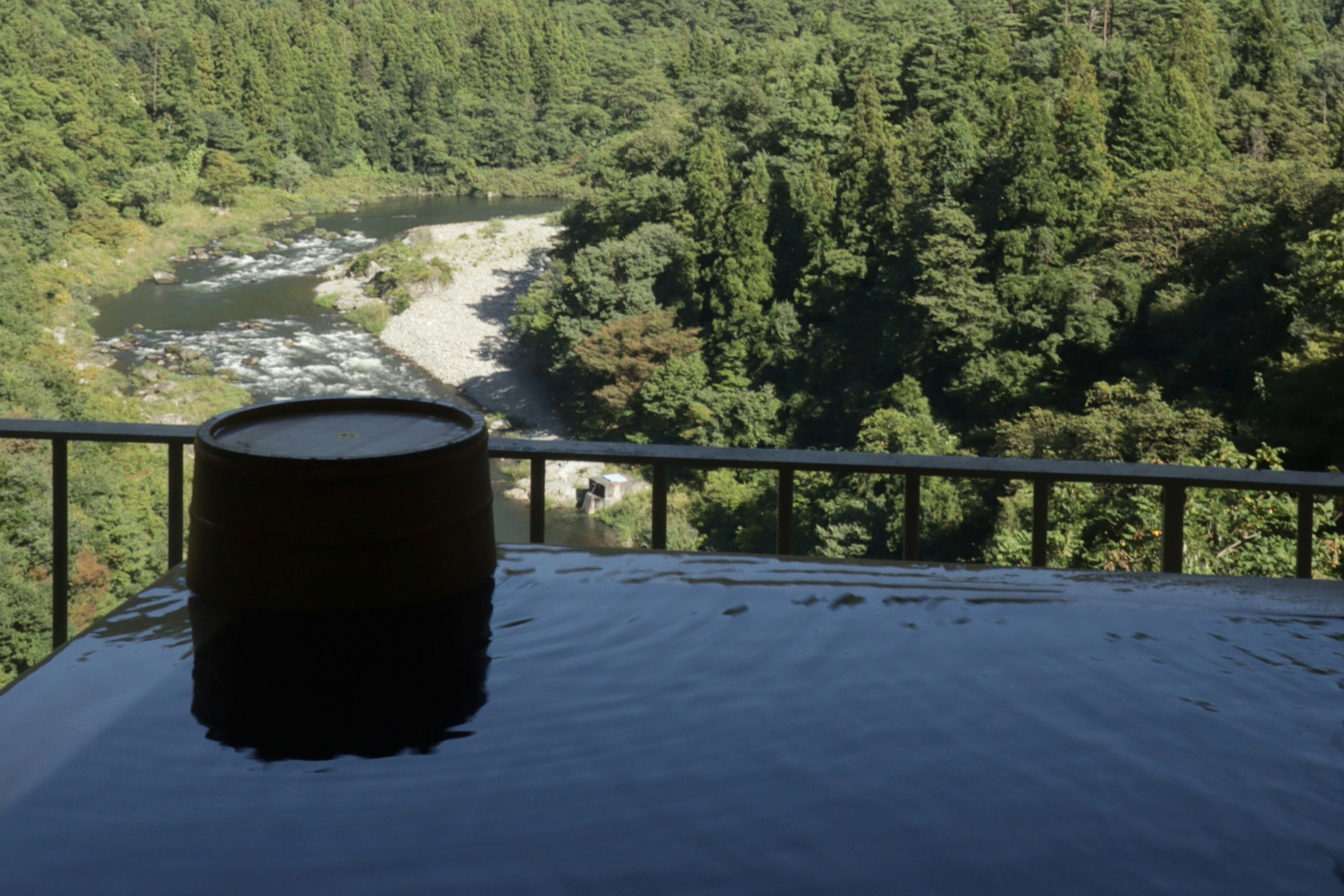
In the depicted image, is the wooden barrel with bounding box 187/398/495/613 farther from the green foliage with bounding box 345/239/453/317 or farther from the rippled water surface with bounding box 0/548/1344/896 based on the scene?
the green foliage with bounding box 345/239/453/317

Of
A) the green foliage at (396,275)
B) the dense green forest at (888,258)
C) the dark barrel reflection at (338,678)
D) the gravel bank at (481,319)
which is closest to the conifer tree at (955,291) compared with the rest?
the dense green forest at (888,258)

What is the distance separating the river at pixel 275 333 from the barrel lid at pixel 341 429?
15.5 metres

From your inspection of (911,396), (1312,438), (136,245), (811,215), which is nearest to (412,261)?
(136,245)

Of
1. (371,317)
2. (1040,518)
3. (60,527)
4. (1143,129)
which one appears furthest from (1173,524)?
(371,317)

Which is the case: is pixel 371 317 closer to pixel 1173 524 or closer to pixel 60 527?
pixel 60 527

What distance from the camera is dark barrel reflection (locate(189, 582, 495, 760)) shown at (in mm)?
513

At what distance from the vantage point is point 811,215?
20125 mm

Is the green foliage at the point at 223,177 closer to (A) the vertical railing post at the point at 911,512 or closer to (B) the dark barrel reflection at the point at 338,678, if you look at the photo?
(A) the vertical railing post at the point at 911,512

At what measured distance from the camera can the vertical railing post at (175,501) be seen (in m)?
1.63

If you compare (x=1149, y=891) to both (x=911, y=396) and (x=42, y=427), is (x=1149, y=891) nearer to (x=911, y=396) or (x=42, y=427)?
(x=42, y=427)

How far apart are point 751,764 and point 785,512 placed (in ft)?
3.77

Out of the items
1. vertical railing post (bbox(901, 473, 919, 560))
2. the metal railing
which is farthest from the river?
vertical railing post (bbox(901, 473, 919, 560))

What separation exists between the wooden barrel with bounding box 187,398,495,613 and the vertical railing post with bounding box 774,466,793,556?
956 mm

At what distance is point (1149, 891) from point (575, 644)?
0.31m
